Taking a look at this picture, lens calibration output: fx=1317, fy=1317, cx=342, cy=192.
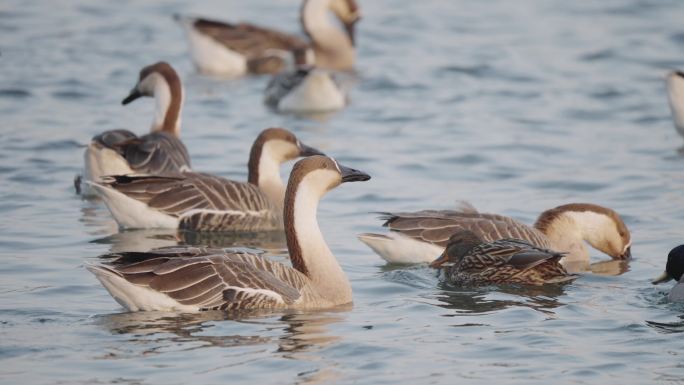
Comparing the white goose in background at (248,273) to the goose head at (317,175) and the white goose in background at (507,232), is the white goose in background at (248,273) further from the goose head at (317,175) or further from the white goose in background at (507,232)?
the white goose in background at (507,232)

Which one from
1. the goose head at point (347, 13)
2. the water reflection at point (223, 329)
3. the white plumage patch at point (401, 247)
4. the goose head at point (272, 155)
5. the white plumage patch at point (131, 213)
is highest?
the goose head at point (347, 13)

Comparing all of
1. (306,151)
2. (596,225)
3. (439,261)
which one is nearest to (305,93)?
(306,151)

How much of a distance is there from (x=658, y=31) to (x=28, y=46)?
1137 cm

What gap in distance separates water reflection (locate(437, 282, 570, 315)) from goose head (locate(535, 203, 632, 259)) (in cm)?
128

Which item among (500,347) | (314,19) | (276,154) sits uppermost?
(314,19)

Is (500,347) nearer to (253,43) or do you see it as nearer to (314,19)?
(253,43)

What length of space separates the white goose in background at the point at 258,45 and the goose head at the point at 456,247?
11.8 metres

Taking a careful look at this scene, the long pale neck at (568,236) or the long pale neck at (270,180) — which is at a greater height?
the long pale neck at (270,180)

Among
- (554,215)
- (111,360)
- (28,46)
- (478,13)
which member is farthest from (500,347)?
(478,13)

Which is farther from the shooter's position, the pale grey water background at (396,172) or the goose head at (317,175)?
the goose head at (317,175)

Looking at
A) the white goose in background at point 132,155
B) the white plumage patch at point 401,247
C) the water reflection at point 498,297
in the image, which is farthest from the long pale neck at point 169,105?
the water reflection at point 498,297

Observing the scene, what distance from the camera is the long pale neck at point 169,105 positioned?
14922mm

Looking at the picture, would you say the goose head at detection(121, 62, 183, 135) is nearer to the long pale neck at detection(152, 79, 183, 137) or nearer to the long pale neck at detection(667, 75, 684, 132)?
the long pale neck at detection(152, 79, 183, 137)

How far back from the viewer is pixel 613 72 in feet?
70.3
